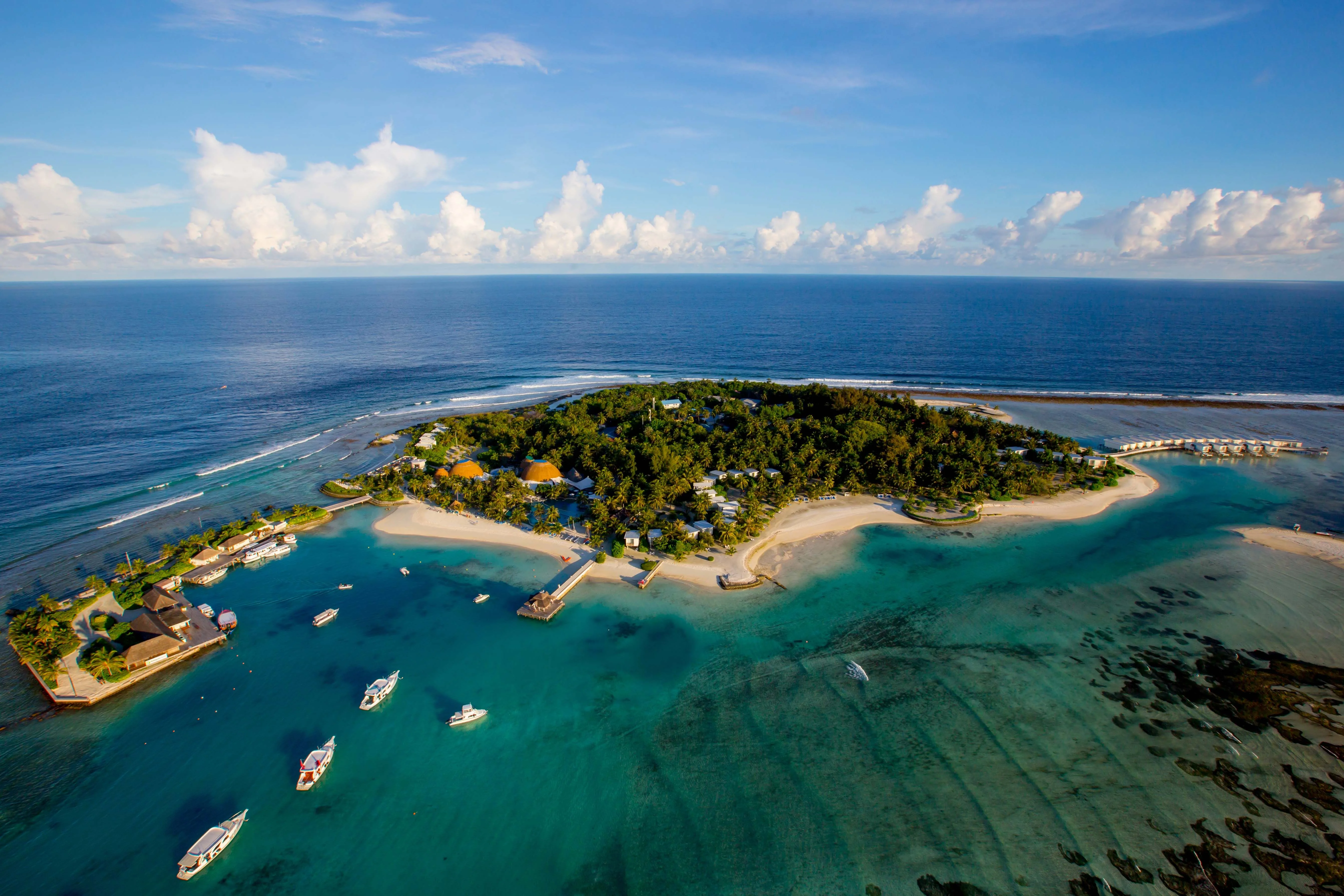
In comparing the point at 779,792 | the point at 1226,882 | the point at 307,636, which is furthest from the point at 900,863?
the point at 307,636

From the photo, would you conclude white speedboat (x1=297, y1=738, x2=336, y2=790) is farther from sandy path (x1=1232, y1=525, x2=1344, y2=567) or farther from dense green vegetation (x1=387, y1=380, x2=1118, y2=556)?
sandy path (x1=1232, y1=525, x2=1344, y2=567)

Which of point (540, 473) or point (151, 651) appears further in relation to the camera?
point (540, 473)

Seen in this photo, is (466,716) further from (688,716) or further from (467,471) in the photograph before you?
(467,471)

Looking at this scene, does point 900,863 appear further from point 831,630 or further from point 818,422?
point 818,422

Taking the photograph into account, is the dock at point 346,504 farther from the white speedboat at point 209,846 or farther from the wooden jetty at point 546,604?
the white speedboat at point 209,846

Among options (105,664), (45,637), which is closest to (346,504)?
(45,637)

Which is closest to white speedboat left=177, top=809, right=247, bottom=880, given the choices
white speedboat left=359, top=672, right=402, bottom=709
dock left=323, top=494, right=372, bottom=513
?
white speedboat left=359, top=672, right=402, bottom=709
